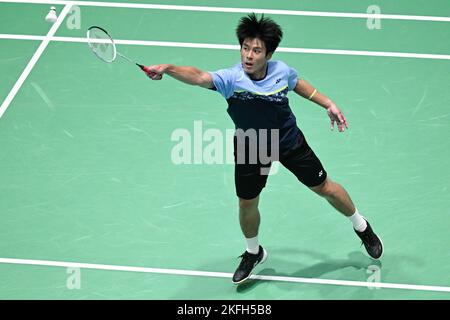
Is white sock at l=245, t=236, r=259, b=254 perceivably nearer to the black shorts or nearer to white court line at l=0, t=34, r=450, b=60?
the black shorts

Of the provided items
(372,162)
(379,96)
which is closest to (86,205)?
(372,162)

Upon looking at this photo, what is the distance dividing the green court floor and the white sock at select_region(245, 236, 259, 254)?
0.86 ft

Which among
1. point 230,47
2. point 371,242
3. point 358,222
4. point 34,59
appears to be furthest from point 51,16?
point 371,242

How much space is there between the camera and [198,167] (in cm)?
880

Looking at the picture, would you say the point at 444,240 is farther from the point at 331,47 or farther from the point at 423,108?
the point at 331,47

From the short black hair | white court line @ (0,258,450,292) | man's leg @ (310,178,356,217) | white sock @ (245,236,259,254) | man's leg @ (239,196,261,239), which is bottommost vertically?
white court line @ (0,258,450,292)

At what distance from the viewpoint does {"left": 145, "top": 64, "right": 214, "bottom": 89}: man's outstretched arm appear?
6238mm

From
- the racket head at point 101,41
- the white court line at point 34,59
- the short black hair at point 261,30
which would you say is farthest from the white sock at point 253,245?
the white court line at point 34,59

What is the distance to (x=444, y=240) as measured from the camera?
7828mm

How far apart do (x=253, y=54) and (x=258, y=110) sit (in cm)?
44

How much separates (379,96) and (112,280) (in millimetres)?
3748

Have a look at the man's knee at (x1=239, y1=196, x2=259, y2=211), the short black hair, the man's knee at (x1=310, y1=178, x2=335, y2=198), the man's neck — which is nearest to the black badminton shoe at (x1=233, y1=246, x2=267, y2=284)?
the man's knee at (x1=239, y1=196, x2=259, y2=211)

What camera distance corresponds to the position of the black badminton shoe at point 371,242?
24.9 ft

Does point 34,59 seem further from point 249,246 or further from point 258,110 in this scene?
point 258,110
